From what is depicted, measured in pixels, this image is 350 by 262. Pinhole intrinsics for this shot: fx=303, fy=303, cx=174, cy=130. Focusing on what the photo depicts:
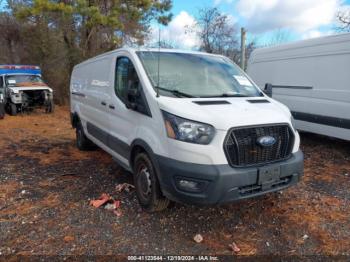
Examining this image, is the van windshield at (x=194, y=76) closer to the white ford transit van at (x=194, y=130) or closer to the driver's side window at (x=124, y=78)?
the white ford transit van at (x=194, y=130)

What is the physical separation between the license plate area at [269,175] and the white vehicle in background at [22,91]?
1302 cm

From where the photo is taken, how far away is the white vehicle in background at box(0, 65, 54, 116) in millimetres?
13672

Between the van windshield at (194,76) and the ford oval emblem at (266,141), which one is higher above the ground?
the van windshield at (194,76)

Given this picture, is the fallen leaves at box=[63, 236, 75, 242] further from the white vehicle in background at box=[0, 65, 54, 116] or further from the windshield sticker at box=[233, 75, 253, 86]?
the white vehicle in background at box=[0, 65, 54, 116]

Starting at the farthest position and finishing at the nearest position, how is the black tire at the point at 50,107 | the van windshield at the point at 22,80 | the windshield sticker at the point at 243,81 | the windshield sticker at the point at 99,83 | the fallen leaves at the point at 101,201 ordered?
the black tire at the point at 50,107 → the van windshield at the point at 22,80 → the windshield sticker at the point at 99,83 → the windshield sticker at the point at 243,81 → the fallen leaves at the point at 101,201

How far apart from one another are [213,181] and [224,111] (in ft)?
2.43

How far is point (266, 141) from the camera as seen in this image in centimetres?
318

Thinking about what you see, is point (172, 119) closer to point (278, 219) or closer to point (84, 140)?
point (278, 219)

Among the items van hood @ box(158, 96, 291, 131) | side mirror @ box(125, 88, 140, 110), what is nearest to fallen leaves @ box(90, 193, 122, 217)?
side mirror @ box(125, 88, 140, 110)

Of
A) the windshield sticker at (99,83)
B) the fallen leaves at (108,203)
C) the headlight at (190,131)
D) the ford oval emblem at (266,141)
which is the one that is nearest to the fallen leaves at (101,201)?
the fallen leaves at (108,203)

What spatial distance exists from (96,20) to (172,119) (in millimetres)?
11979

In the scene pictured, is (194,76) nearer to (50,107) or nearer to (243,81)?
(243,81)

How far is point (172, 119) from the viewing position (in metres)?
3.12

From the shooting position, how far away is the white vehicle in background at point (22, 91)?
13.7m
